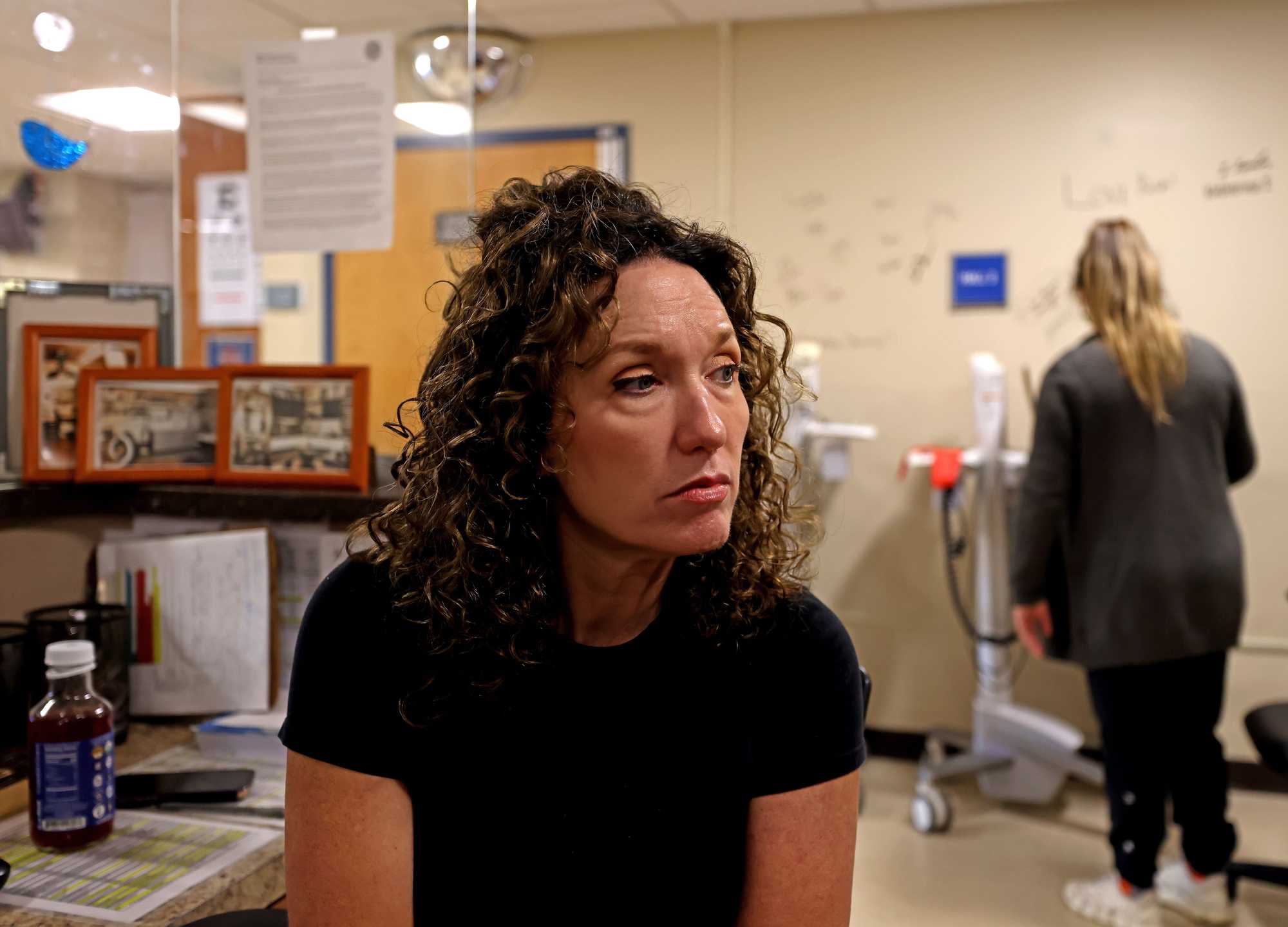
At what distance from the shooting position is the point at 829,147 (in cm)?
364

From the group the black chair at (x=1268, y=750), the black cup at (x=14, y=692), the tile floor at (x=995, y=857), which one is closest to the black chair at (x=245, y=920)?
the black cup at (x=14, y=692)

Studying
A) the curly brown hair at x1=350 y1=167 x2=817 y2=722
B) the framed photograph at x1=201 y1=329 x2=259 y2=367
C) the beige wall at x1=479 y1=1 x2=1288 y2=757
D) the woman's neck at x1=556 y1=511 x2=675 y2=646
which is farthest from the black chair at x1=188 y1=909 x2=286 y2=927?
the framed photograph at x1=201 y1=329 x2=259 y2=367

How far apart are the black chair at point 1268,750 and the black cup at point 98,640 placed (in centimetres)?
203

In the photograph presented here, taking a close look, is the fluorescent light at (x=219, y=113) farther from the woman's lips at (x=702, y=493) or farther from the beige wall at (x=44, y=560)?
the woman's lips at (x=702, y=493)

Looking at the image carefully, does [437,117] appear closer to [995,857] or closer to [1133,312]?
[1133,312]

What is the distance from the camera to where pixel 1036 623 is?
2650mm

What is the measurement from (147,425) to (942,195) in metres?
2.66

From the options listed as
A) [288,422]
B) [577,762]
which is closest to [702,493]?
[577,762]

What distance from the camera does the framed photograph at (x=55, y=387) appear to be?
5.25 ft

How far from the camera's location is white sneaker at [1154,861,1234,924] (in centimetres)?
253

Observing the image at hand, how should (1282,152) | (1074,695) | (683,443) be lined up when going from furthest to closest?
(1074,695), (1282,152), (683,443)

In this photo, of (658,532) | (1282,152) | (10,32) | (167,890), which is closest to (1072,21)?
(1282,152)

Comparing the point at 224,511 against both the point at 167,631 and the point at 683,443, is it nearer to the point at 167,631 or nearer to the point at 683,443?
the point at 167,631

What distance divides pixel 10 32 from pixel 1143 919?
9.04 feet
